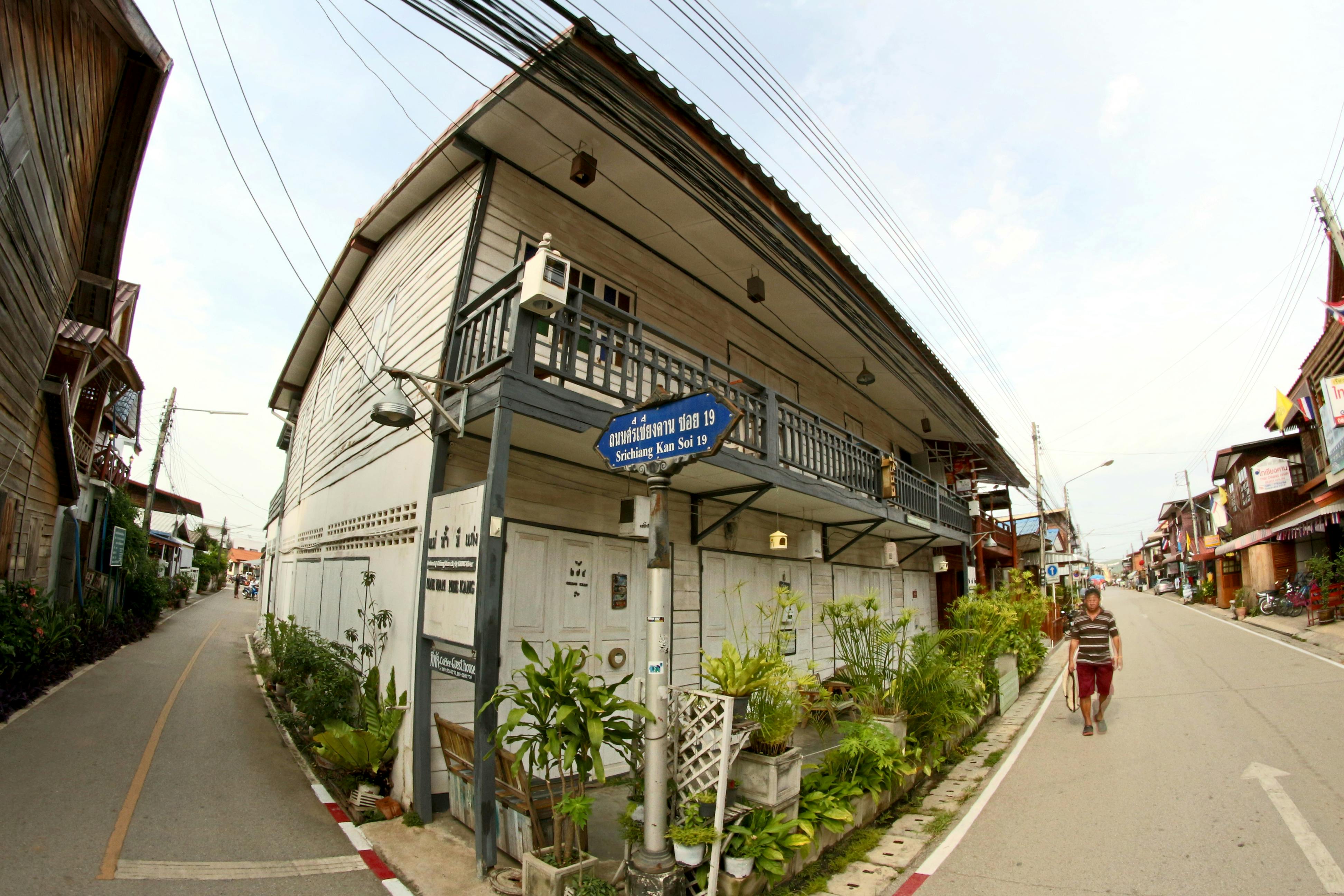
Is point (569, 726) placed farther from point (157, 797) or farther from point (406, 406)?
point (157, 797)

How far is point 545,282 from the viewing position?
519 centimetres

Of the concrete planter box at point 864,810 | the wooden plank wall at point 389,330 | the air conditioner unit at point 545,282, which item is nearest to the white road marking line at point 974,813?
the concrete planter box at point 864,810

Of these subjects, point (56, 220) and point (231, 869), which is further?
point (56, 220)

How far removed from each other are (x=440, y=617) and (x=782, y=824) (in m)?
3.14

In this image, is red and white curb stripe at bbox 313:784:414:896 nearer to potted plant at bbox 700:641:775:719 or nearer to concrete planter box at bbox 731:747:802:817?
concrete planter box at bbox 731:747:802:817

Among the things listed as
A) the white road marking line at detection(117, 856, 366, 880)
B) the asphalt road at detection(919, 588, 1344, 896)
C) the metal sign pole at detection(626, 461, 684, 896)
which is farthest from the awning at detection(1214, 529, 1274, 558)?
the white road marking line at detection(117, 856, 366, 880)

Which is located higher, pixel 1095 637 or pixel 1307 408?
pixel 1307 408

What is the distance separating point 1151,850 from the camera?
4.80 metres

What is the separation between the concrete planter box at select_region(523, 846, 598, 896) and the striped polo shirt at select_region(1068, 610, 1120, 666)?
23.9 feet

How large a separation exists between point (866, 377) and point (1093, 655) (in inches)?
246

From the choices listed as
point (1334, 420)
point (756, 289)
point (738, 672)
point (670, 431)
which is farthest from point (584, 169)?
point (1334, 420)

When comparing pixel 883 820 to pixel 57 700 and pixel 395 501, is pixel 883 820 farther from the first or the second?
pixel 57 700

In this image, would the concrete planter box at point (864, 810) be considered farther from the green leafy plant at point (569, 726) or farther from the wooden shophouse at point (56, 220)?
the wooden shophouse at point (56, 220)

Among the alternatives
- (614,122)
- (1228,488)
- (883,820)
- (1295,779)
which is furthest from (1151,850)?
(1228,488)
